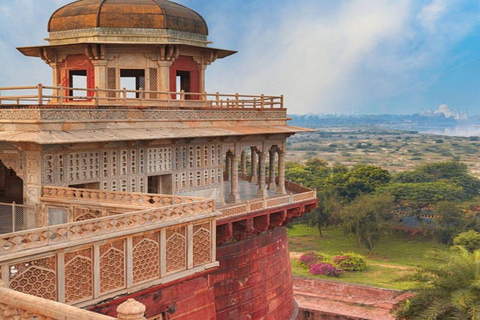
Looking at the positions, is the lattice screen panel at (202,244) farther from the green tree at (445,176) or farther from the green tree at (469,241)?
the green tree at (445,176)

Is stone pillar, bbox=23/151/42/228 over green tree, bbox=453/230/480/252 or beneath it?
over

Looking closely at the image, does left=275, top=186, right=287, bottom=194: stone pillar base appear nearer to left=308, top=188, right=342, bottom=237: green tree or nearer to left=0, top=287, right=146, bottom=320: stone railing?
left=0, top=287, right=146, bottom=320: stone railing

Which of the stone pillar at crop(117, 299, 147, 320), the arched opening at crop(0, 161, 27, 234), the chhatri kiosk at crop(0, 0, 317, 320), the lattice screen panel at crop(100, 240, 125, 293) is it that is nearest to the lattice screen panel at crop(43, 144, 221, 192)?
the chhatri kiosk at crop(0, 0, 317, 320)

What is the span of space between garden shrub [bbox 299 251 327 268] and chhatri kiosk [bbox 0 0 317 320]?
16277mm

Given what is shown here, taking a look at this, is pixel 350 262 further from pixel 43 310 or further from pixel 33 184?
pixel 43 310

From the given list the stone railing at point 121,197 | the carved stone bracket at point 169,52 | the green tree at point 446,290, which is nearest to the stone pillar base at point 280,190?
the green tree at point 446,290

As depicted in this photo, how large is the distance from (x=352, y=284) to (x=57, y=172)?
22378 millimetres

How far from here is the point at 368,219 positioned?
4850 centimetres

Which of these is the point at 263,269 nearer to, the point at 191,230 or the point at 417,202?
the point at 191,230

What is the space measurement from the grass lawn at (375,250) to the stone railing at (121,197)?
24.7 m

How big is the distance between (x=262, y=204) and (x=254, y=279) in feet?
7.94

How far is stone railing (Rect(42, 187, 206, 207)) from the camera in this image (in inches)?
549

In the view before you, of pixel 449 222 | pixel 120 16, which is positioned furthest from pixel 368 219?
pixel 120 16

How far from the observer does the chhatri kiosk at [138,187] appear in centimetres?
1167
